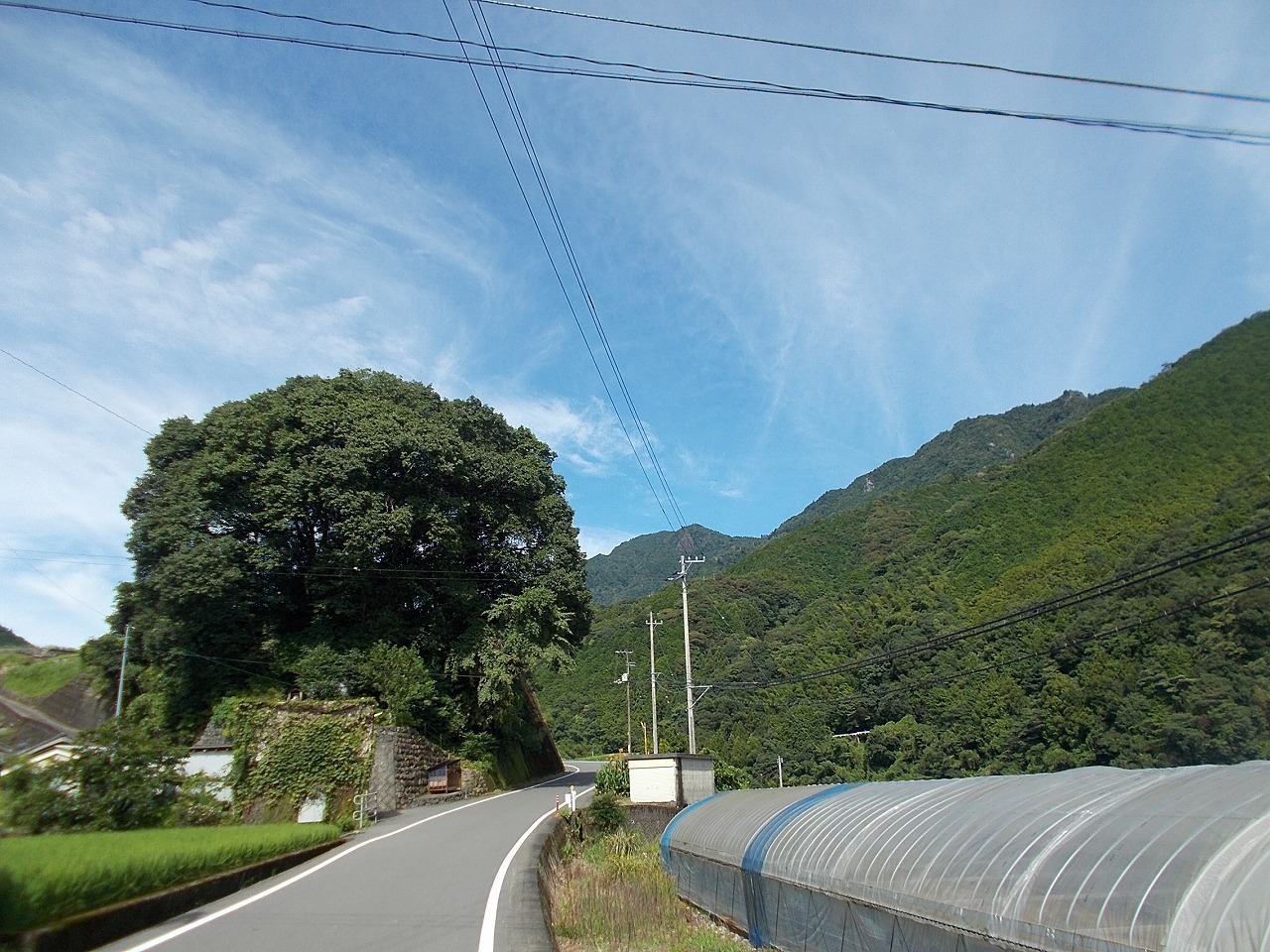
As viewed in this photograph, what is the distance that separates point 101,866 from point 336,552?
61.1ft

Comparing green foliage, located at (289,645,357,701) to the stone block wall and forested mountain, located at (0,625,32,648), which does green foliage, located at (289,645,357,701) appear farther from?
forested mountain, located at (0,625,32,648)

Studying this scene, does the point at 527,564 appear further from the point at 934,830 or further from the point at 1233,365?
the point at 1233,365

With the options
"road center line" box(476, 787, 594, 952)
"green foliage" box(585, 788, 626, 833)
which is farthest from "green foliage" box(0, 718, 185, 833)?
"green foliage" box(585, 788, 626, 833)

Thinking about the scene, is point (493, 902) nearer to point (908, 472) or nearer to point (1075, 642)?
point (1075, 642)

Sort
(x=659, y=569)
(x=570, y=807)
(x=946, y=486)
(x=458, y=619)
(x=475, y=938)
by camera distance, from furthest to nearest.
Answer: (x=659, y=569) → (x=946, y=486) → (x=458, y=619) → (x=570, y=807) → (x=475, y=938)

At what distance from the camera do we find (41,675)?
113 ft

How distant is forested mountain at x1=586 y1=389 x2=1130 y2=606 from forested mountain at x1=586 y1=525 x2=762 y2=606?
13 centimetres

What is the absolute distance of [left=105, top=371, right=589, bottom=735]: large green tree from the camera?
78.8 ft

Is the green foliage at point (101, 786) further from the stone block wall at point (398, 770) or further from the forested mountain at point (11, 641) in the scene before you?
the forested mountain at point (11, 641)

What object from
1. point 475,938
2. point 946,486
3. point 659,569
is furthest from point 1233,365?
point 659,569

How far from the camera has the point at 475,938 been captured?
6914 mm

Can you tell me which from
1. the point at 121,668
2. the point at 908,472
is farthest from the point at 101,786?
the point at 908,472

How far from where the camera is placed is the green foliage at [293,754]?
18891 millimetres

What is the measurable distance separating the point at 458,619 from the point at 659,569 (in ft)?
318
